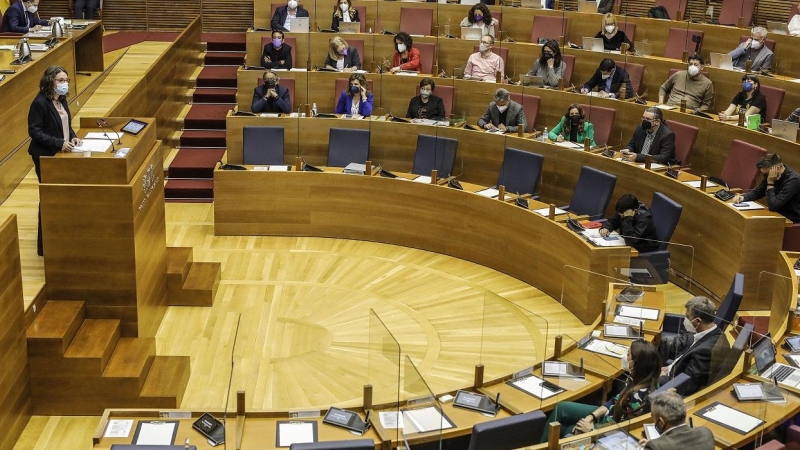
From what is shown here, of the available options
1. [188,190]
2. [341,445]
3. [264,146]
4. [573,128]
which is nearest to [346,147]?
A: [264,146]

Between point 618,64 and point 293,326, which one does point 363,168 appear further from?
point 618,64

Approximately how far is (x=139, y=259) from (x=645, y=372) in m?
3.20

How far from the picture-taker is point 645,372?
506 cm

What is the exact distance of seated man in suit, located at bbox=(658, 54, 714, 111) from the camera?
8.80m

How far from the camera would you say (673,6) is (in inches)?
439

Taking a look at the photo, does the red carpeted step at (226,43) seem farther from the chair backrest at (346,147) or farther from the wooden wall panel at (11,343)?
the wooden wall panel at (11,343)

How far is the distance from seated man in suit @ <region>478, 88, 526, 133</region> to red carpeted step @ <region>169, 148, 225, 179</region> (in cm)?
263

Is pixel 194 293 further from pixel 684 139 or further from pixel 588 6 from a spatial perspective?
pixel 588 6

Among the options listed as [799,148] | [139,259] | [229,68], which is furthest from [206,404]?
[229,68]

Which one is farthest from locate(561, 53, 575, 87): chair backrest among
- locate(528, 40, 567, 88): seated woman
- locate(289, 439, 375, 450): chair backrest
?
locate(289, 439, 375, 450): chair backrest

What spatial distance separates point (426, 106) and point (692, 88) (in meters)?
2.23

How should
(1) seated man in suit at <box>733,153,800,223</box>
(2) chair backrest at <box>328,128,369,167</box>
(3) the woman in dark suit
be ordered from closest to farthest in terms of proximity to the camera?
1. (3) the woman in dark suit
2. (1) seated man in suit at <box>733,153,800,223</box>
3. (2) chair backrest at <box>328,128,369,167</box>

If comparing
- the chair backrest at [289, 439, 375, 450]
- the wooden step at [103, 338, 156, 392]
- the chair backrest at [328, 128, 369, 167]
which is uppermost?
the chair backrest at [328, 128, 369, 167]

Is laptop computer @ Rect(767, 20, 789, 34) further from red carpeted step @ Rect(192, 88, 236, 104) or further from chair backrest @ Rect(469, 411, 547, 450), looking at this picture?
chair backrest @ Rect(469, 411, 547, 450)
